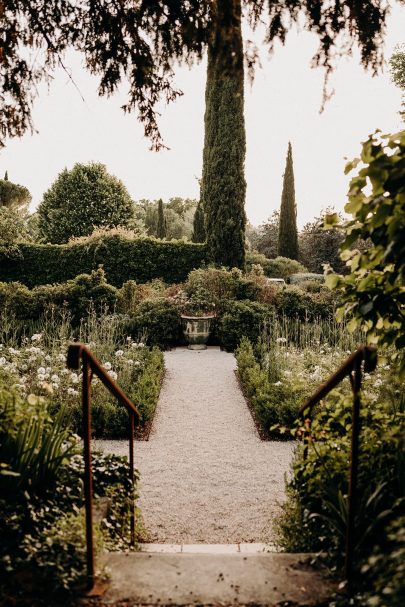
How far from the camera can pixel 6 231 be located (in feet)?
61.9

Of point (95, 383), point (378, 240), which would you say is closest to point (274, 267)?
point (95, 383)

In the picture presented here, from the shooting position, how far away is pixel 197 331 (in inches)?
438

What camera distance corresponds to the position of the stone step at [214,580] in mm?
1996

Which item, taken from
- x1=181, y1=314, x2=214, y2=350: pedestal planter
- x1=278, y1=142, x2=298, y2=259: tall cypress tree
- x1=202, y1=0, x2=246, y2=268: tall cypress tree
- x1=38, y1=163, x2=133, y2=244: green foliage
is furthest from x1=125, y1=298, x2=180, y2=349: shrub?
x1=278, y1=142, x2=298, y2=259: tall cypress tree

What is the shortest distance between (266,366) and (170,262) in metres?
9.38

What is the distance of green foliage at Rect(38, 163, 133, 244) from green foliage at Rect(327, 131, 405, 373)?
75.4 ft

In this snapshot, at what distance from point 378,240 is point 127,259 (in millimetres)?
15092

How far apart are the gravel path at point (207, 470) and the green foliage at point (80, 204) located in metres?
18.3


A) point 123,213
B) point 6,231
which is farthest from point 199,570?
point 123,213

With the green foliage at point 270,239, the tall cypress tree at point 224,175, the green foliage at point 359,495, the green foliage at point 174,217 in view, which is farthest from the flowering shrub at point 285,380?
the green foliage at point 174,217

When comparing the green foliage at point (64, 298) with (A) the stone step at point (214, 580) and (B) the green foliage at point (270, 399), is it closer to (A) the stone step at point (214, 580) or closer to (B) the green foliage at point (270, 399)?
(B) the green foliage at point (270, 399)

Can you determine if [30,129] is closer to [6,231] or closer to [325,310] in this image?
[325,310]

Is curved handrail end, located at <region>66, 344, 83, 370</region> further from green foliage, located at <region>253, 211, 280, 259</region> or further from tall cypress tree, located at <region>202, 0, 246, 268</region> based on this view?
green foliage, located at <region>253, 211, 280, 259</region>

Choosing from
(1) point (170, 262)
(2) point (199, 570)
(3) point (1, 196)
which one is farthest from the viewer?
(3) point (1, 196)
